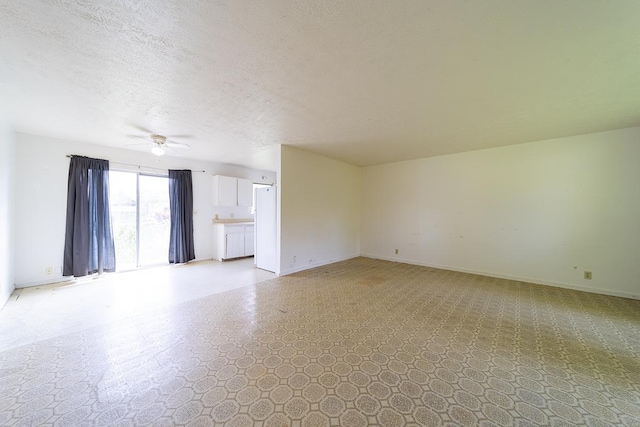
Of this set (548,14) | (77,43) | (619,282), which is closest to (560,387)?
(548,14)

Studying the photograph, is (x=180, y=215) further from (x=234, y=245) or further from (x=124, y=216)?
(x=234, y=245)

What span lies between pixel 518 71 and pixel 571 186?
321 centimetres

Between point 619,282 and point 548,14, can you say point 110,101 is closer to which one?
point 548,14

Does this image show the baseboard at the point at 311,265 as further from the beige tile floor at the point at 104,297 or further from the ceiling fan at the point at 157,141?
the ceiling fan at the point at 157,141

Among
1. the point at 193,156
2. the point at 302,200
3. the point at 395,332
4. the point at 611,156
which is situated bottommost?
the point at 395,332

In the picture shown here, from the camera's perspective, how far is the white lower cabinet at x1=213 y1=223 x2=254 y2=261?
19.1 ft

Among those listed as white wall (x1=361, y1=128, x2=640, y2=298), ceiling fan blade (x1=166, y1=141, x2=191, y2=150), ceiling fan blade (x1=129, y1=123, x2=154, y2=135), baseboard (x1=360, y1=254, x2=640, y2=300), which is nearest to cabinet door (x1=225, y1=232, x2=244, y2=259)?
ceiling fan blade (x1=166, y1=141, x2=191, y2=150)

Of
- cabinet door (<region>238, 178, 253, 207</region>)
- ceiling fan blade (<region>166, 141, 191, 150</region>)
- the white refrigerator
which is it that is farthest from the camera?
cabinet door (<region>238, 178, 253, 207</region>)

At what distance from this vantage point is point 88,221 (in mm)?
4203

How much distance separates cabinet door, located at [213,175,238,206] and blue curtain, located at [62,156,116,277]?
6.91 ft

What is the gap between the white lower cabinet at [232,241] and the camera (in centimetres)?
581

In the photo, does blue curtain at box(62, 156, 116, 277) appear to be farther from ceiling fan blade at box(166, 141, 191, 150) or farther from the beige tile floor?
ceiling fan blade at box(166, 141, 191, 150)

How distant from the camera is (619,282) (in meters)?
3.54

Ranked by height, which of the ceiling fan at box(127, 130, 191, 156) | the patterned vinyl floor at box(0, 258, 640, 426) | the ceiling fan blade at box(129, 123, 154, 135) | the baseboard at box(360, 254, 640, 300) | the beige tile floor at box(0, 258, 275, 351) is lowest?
the beige tile floor at box(0, 258, 275, 351)
